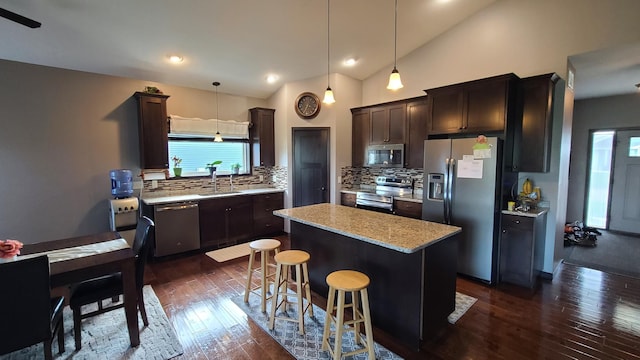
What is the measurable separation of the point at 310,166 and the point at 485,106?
2.88 meters

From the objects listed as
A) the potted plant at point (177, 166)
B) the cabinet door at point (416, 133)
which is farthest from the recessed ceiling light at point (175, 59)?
the cabinet door at point (416, 133)

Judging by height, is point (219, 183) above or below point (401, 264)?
above

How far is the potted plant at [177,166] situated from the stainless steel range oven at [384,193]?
304 centimetres

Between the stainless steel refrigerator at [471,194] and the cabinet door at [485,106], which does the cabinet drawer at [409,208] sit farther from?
the cabinet door at [485,106]

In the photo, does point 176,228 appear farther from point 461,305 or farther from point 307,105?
point 461,305

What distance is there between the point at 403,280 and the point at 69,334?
9.44ft

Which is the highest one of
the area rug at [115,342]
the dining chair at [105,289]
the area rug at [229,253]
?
the dining chair at [105,289]

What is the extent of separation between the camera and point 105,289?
7.66 feet

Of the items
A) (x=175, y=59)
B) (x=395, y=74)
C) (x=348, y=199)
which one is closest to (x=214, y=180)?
(x=175, y=59)

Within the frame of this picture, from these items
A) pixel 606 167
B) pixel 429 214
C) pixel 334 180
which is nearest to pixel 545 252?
pixel 429 214

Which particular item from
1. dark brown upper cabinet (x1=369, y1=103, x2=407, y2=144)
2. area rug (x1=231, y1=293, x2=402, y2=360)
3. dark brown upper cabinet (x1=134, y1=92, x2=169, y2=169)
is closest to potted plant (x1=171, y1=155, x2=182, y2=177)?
dark brown upper cabinet (x1=134, y1=92, x2=169, y2=169)

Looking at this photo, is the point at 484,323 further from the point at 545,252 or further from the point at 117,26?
the point at 117,26

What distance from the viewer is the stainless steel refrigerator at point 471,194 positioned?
3299 millimetres

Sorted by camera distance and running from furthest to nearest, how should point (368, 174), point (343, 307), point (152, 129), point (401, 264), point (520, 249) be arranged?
point (368, 174)
point (152, 129)
point (520, 249)
point (401, 264)
point (343, 307)
